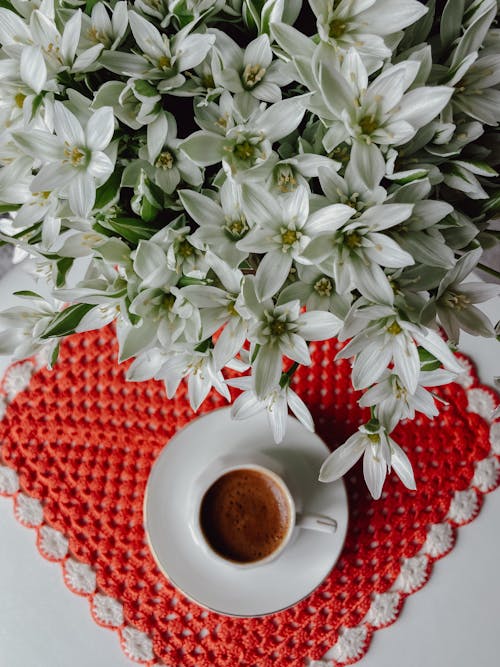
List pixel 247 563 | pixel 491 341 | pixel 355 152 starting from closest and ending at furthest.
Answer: pixel 355 152
pixel 247 563
pixel 491 341

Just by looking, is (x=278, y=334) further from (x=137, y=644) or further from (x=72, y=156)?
(x=137, y=644)

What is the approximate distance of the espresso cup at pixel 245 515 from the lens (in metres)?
0.76

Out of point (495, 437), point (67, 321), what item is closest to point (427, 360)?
point (67, 321)

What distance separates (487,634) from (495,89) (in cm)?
69

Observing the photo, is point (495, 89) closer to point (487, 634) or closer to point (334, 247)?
point (334, 247)

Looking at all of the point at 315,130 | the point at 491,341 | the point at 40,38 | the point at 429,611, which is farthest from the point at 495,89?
the point at 429,611

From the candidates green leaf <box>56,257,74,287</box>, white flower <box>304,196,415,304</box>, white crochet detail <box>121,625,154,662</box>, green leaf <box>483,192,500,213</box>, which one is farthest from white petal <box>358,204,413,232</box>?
white crochet detail <box>121,625,154,662</box>

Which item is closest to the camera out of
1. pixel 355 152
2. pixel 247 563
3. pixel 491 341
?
pixel 355 152

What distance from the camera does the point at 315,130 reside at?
40 centimetres

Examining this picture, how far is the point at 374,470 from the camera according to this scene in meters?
0.52

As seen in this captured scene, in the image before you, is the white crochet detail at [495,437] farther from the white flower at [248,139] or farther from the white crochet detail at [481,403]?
the white flower at [248,139]

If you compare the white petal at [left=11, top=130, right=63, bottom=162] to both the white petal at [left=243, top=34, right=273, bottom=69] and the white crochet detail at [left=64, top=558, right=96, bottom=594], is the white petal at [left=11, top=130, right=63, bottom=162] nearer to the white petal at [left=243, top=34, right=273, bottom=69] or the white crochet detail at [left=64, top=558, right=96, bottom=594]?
the white petal at [left=243, top=34, right=273, bottom=69]

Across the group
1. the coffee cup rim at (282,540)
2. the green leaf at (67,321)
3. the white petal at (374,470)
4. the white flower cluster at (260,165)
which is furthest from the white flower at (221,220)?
the coffee cup rim at (282,540)

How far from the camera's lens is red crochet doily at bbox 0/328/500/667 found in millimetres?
839
